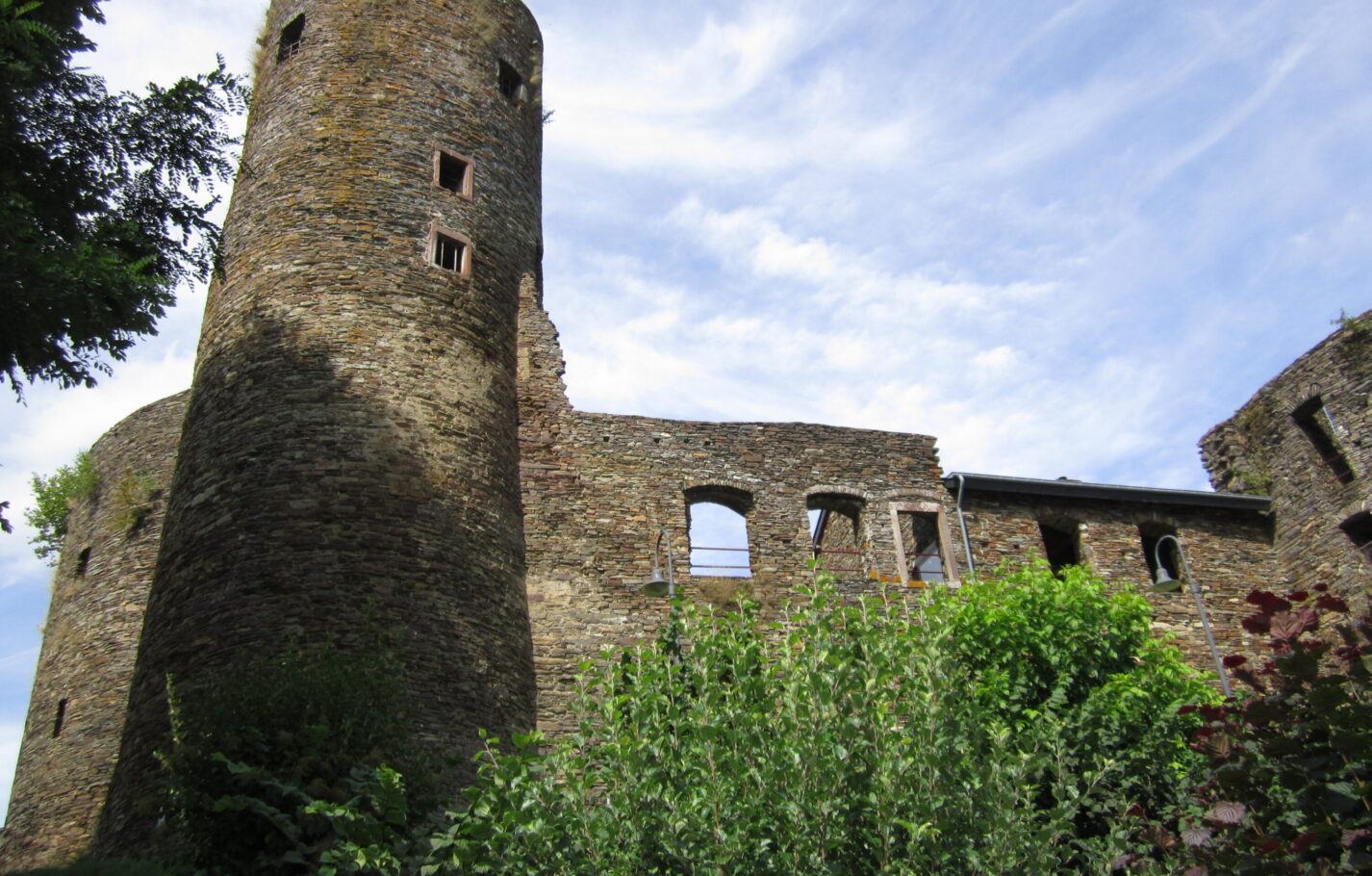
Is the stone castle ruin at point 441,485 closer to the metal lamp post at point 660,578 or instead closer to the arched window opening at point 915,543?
the arched window opening at point 915,543

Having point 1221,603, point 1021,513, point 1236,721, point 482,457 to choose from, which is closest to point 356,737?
point 482,457

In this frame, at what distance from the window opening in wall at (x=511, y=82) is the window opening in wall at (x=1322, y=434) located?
1317cm

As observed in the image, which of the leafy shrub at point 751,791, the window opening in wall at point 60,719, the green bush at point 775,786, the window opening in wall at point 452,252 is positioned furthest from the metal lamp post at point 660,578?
the window opening in wall at point 60,719

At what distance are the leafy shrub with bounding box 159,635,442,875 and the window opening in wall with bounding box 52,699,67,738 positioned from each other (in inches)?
265

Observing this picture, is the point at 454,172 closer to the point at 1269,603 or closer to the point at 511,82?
the point at 511,82

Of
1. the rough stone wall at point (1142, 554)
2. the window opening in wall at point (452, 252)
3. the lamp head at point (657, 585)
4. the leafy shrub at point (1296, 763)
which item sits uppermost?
the window opening in wall at point (452, 252)

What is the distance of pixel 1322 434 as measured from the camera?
19.8 m

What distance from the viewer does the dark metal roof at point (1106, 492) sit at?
17641 mm

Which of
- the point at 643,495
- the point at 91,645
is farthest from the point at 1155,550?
the point at 91,645

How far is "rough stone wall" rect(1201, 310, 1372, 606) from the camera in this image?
18281 millimetres

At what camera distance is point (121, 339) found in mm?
9500

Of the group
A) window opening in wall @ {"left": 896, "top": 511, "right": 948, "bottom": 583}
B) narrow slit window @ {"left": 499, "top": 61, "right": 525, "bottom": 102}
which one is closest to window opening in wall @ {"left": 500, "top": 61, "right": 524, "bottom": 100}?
narrow slit window @ {"left": 499, "top": 61, "right": 525, "bottom": 102}

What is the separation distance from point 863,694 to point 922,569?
8873mm

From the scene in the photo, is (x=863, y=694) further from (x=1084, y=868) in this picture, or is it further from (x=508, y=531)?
(x=508, y=531)
